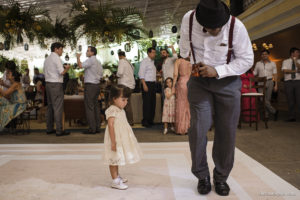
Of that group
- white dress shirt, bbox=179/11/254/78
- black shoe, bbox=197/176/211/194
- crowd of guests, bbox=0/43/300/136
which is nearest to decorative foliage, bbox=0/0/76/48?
crowd of guests, bbox=0/43/300/136

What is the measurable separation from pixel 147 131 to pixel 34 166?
2.83 metres

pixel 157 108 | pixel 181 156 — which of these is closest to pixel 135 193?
pixel 181 156

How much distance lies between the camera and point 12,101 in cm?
545

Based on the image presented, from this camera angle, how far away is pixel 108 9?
632 centimetres

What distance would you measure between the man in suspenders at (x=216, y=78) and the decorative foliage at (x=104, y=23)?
14.3 feet

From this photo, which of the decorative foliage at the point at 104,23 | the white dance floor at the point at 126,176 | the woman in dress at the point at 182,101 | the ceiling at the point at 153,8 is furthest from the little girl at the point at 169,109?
the ceiling at the point at 153,8

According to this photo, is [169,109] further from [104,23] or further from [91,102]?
[104,23]

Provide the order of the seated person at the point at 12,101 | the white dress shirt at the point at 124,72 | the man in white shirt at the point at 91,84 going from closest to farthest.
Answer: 1. the man in white shirt at the point at 91,84
2. the seated person at the point at 12,101
3. the white dress shirt at the point at 124,72

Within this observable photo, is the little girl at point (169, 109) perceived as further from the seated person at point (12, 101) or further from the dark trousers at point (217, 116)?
the dark trousers at point (217, 116)

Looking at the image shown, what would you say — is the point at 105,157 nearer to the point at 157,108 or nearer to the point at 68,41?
the point at 157,108

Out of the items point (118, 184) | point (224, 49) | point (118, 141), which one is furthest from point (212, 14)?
point (118, 184)

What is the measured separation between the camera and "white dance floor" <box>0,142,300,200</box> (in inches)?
81.2

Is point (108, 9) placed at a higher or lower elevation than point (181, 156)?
higher

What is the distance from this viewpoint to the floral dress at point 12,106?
17.6 ft
